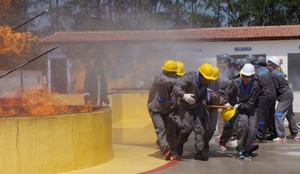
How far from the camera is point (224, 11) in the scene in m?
43.8

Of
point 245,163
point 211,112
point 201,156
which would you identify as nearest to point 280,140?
point 211,112

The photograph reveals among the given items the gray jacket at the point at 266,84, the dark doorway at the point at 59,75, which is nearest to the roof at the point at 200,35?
the dark doorway at the point at 59,75

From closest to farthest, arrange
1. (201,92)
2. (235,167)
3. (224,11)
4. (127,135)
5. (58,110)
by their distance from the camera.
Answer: (235,167) < (201,92) < (58,110) < (127,135) < (224,11)

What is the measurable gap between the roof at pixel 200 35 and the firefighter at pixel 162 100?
14.7 metres

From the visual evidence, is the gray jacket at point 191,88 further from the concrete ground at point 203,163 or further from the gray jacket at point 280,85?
the gray jacket at point 280,85

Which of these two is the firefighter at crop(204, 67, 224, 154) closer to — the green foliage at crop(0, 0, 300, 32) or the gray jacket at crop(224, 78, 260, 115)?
the gray jacket at crop(224, 78, 260, 115)

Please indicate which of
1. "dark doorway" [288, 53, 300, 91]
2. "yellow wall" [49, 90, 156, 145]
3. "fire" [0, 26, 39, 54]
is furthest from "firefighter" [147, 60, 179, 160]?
"dark doorway" [288, 53, 300, 91]

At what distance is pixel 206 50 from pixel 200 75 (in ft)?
49.9

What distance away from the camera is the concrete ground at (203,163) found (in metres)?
7.19

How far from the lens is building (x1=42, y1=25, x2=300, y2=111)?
22.2 m

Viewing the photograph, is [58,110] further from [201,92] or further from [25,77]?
[25,77]

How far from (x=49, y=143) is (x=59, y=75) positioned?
18.7m

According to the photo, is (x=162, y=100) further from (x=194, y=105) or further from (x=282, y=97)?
(x=282, y=97)

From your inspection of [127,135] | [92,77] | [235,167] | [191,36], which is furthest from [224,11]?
[235,167]
